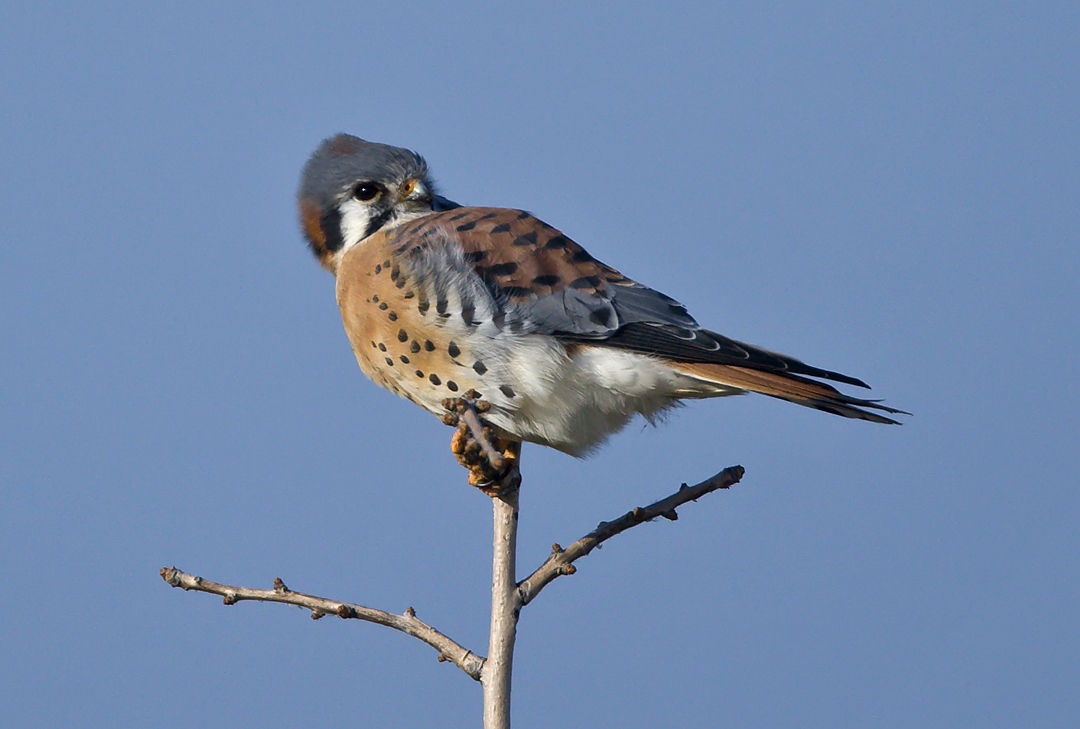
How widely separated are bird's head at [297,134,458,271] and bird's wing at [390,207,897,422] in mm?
221

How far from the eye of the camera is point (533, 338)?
100.0 inches

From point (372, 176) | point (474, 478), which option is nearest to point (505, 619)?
point (474, 478)

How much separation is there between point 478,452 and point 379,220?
116cm

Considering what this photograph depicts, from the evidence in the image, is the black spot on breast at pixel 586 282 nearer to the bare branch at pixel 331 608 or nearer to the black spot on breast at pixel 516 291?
the black spot on breast at pixel 516 291

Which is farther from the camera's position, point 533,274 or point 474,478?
point 533,274

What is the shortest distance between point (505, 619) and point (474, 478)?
0.29 m

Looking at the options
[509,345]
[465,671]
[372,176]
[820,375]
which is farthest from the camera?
[372,176]

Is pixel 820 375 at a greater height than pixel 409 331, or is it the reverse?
pixel 409 331

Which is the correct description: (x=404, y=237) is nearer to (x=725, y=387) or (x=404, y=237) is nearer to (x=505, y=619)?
(x=725, y=387)

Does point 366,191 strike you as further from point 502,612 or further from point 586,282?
point 502,612

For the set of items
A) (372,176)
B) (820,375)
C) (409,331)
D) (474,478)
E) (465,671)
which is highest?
(372,176)

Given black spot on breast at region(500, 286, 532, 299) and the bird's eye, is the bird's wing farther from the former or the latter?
the bird's eye

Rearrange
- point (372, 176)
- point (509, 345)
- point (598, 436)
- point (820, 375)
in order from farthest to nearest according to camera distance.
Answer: point (372, 176) < point (598, 436) < point (509, 345) < point (820, 375)

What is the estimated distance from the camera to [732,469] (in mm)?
2195
